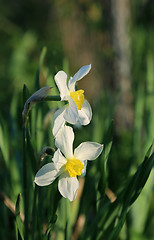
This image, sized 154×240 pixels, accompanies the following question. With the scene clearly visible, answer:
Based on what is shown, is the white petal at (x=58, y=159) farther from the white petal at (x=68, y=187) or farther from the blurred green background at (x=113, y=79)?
the blurred green background at (x=113, y=79)

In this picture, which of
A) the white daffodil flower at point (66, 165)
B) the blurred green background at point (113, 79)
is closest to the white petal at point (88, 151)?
the white daffodil flower at point (66, 165)

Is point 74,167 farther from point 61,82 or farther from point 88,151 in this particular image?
point 61,82

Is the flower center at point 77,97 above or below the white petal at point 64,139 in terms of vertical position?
above

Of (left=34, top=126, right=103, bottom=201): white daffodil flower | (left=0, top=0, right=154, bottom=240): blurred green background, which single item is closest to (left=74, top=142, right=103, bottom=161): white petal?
(left=34, top=126, right=103, bottom=201): white daffodil flower

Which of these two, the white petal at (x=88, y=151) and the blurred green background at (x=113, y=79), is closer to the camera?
the white petal at (x=88, y=151)

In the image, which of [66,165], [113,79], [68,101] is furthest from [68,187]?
[113,79]

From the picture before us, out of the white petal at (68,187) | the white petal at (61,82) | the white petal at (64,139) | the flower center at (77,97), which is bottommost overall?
the white petal at (68,187)

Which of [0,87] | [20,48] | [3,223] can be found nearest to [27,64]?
[20,48]
